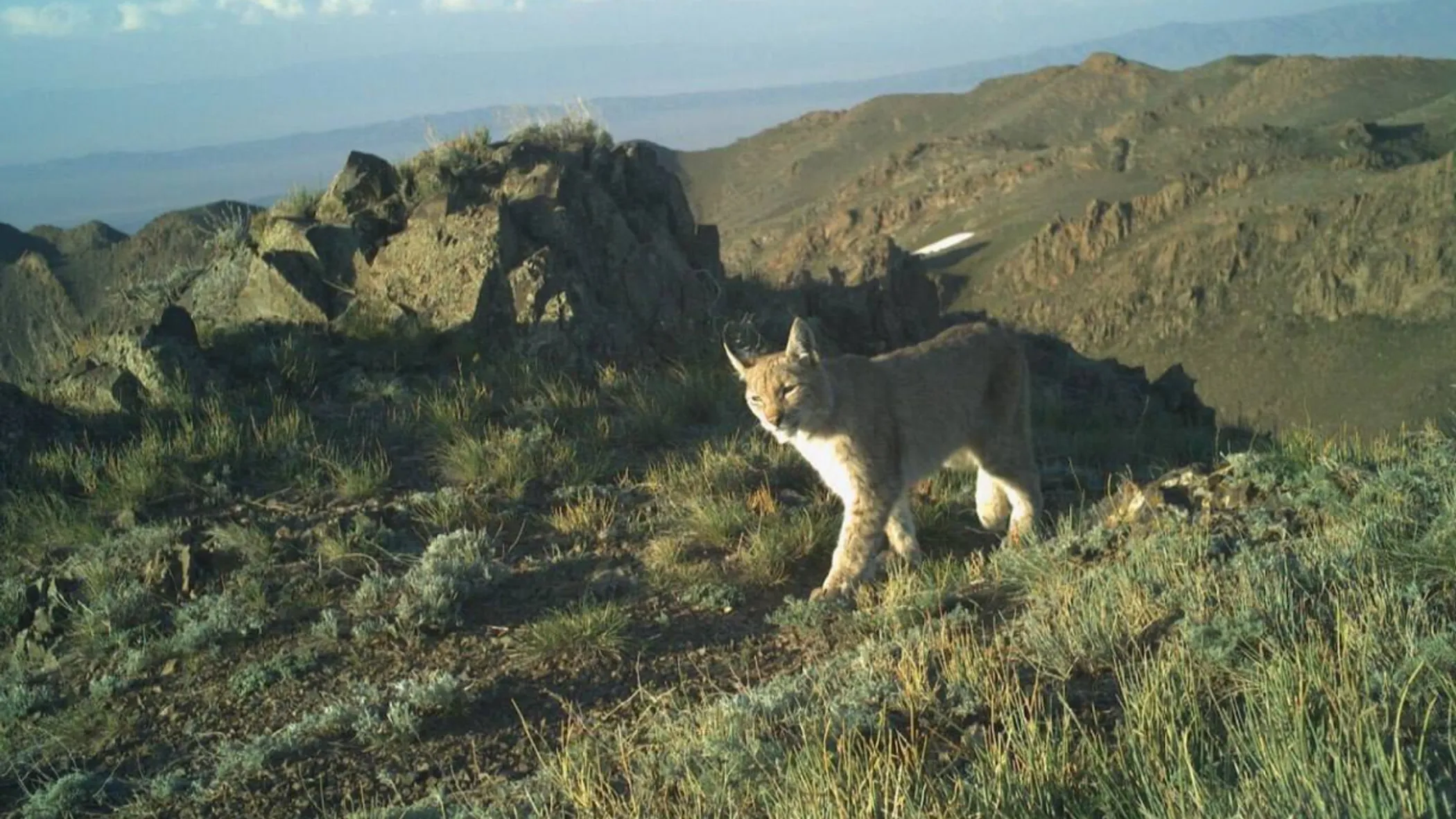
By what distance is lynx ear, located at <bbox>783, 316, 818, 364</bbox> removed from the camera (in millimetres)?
7566

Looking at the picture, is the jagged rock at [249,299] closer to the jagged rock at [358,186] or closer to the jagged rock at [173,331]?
the jagged rock at [173,331]

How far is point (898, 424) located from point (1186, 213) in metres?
53.9

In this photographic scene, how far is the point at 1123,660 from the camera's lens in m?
4.86

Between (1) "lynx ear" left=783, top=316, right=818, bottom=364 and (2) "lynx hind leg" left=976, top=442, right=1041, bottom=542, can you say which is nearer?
(1) "lynx ear" left=783, top=316, right=818, bottom=364

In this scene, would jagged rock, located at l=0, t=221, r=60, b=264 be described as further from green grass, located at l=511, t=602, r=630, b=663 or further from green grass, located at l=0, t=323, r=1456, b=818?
green grass, located at l=511, t=602, r=630, b=663

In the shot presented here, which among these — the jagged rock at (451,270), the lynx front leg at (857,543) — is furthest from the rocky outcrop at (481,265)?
the lynx front leg at (857,543)

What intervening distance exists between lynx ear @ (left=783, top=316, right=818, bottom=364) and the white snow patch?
188 feet

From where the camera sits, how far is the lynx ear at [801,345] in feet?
24.8

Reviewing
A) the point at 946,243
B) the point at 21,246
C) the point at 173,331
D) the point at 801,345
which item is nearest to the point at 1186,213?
the point at 946,243

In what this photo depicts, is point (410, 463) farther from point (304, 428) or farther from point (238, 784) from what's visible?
point (238, 784)

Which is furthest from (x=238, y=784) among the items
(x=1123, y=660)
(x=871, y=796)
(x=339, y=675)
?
(x=1123, y=660)

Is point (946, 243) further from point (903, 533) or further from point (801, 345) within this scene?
point (801, 345)

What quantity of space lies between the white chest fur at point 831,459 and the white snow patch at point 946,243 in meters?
57.4

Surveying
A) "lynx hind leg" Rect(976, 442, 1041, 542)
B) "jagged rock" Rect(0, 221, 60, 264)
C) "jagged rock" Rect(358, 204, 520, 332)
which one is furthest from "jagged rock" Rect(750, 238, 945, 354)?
"jagged rock" Rect(0, 221, 60, 264)
